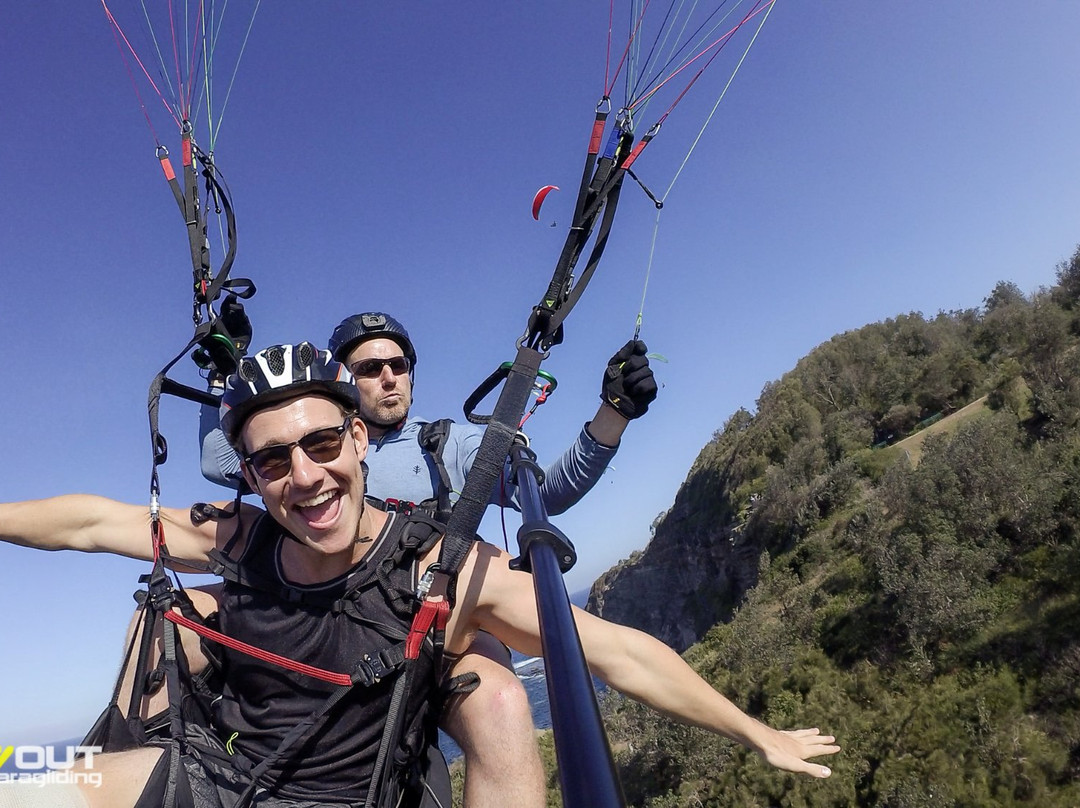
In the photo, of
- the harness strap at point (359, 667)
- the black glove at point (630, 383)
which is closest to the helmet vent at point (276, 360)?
the harness strap at point (359, 667)

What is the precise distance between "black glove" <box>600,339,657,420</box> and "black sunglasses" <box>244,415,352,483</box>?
1.84 m

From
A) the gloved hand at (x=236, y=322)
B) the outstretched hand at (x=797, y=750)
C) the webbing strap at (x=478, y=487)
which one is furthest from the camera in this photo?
the gloved hand at (x=236, y=322)

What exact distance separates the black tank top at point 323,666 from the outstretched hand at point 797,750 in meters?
1.41

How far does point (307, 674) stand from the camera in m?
2.39

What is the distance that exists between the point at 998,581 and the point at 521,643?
687 inches

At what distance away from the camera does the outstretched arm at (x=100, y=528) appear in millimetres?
2979

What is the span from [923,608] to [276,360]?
1749cm

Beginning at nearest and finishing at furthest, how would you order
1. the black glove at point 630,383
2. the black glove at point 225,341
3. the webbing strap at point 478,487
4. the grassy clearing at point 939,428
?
the webbing strap at point 478,487 < the black glove at point 225,341 < the black glove at point 630,383 < the grassy clearing at point 939,428

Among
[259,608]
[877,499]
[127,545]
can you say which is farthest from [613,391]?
[877,499]

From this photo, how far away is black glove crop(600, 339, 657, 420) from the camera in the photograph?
12.8 feet

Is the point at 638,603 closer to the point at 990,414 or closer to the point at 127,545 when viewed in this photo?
the point at 990,414

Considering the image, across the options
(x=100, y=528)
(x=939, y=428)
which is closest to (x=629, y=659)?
(x=100, y=528)

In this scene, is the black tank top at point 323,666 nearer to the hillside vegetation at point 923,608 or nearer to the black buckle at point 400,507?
the black buckle at point 400,507

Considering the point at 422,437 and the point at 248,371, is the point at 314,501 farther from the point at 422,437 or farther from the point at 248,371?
the point at 422,437
